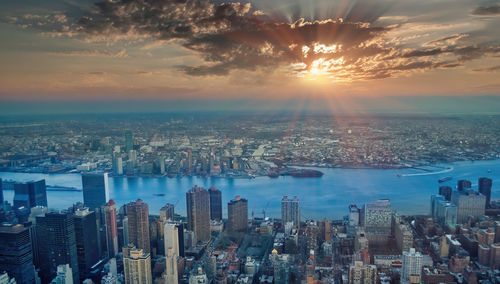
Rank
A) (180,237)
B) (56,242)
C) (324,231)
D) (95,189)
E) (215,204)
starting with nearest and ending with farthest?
(56,242) → (180,237) → (324,231) → (95,189) → (215,204)

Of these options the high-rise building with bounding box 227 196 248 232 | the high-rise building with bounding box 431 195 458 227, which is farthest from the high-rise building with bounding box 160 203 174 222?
the high-rise building with bounding box 431 195 458 227

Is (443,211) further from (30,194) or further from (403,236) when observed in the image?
(30,194)

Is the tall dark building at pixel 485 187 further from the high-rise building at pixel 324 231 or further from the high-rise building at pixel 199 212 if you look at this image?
the high-rise building at pixel 199 212

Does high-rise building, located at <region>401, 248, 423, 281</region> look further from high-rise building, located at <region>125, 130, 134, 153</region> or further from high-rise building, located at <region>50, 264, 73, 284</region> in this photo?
high-rise building, located at <region>125, 130, 134, 153</region>

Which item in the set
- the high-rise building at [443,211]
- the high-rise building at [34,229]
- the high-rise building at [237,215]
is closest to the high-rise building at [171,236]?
the high-rise building at [237,215]

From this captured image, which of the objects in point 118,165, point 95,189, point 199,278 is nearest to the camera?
point 199,278

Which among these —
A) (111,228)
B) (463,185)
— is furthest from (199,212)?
(463,185)
